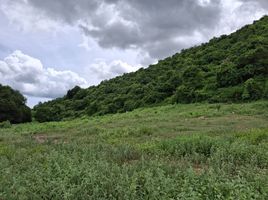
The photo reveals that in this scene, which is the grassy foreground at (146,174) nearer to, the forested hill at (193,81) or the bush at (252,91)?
the bush at (252,91)

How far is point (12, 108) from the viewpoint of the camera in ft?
141

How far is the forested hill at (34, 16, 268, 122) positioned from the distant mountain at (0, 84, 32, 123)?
234 centimetres

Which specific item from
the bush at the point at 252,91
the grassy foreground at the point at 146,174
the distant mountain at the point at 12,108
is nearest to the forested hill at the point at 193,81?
the bush at the point at 252,91

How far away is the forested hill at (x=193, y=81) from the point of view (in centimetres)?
3353

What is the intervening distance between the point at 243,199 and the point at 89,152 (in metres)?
5.58

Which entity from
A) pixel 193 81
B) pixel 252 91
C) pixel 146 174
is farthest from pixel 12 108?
pixel 146 174

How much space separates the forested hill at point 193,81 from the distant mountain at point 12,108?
7.68 ft

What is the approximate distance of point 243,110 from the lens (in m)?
24.6

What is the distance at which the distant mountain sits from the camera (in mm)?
42438

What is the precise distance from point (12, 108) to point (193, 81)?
60.0 feet

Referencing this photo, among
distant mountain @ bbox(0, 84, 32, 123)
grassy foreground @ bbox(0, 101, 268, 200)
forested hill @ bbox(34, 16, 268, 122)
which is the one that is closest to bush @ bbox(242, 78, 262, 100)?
forested hill @ bbox(34, 16, 268, 122)

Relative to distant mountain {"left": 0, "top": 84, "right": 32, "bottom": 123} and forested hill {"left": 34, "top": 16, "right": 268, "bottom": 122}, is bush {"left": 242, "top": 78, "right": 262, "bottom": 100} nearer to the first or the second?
forested hill {"left": 34, "top": 16, "right": 268, "bottom": 122}

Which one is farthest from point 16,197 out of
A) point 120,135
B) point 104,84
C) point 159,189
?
→ point 104,84

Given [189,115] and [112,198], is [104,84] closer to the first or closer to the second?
[189,115]
